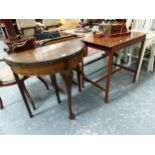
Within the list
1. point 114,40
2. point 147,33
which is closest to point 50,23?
point 147,33

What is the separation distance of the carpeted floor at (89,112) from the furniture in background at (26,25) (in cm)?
337

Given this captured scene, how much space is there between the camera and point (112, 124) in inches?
63.2

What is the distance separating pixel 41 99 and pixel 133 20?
2031 millimetres

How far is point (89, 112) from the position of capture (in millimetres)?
1798

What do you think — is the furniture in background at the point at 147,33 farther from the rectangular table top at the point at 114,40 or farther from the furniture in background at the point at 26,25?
the furniture in background at the point at 26,25

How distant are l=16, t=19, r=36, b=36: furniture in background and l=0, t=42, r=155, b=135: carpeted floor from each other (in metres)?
3.37

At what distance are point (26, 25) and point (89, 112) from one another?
4424 millimetres

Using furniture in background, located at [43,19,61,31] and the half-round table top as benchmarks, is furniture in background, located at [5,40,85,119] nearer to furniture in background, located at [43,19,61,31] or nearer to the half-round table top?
the half-round table top

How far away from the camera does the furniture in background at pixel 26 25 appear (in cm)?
495

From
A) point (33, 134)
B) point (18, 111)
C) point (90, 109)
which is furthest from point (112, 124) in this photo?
point (18, 111)

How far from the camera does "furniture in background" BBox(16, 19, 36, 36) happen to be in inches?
195

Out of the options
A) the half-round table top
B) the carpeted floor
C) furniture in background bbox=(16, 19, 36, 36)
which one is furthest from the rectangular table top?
furniture in background bbox=(16, 19, 36, 36)

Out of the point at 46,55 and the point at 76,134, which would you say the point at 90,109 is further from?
the point at 46,55

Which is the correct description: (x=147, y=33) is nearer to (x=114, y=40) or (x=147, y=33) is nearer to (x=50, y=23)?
(x=114, y=40)
